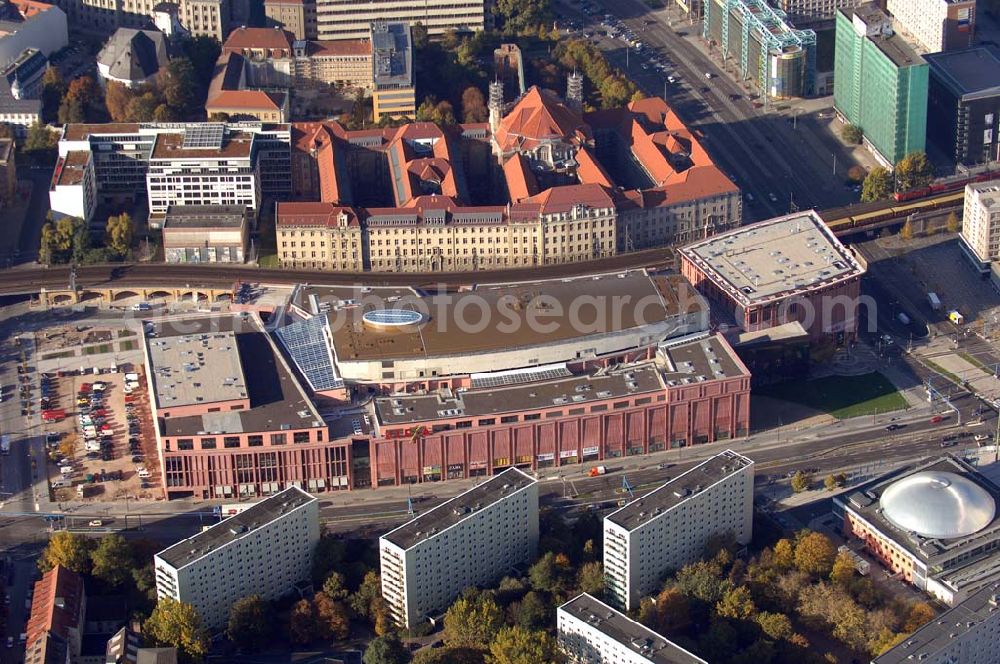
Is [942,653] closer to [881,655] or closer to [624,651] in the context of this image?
[881,655]

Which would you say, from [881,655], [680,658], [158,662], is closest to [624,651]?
[680,658]

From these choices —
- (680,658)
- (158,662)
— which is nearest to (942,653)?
(680,658)

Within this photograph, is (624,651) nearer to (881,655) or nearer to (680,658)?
(680,658)

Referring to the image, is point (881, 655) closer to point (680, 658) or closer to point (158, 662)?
point (680, 658)

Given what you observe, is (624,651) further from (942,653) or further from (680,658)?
(942,653)

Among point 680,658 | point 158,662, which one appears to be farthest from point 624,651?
point 158,662

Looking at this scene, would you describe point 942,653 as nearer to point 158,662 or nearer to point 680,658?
point 680,658
